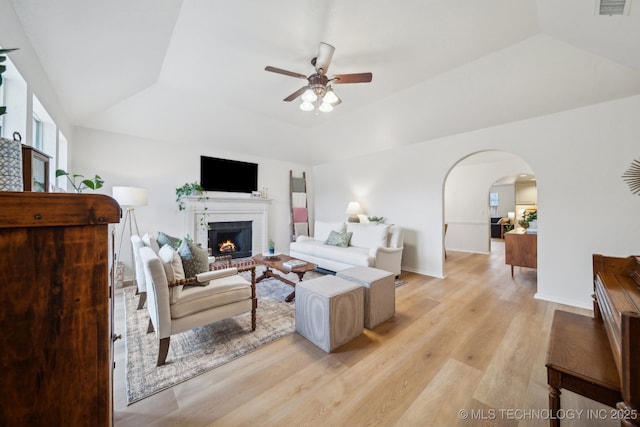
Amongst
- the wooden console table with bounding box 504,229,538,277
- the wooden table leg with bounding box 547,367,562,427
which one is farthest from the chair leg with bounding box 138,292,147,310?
the wooden console table with bounding box 504,229,538,277

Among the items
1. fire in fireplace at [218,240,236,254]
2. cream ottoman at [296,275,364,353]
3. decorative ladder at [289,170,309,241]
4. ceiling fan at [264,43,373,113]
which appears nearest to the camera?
cream ottoman at [296,275,364,353]

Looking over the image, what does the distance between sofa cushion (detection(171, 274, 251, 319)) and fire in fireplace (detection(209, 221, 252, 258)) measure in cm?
284

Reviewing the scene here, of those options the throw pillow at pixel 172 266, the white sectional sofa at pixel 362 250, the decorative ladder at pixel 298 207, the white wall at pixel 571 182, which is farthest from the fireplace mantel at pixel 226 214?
the white wall at pixel 571 182

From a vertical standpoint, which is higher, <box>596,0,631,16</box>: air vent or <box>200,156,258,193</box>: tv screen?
<box>596,0,631,16</box>: air vent

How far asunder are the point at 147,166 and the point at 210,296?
3323mm

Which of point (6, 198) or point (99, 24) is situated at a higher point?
point (99, 24)

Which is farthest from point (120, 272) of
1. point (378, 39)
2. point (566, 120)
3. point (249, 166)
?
point (566, 120)

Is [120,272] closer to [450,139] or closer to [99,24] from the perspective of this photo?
[99,24]

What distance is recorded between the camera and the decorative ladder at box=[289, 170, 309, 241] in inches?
239

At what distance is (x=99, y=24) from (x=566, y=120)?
484 cm

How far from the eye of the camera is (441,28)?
2.24m

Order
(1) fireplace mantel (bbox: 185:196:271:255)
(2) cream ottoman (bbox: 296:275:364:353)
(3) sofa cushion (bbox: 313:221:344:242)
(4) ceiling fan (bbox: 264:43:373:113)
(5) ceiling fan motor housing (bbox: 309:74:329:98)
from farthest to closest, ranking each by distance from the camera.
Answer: (3) sofa cushion (bbox: 313:221:344:242) → (1) fireplace mantel (bbox: 185:196:271:255) → (5) ceiling fan motor housing (bbox: 309:74:329:98) → (4) ceiling fan (bbox: 264:43:373:113) → (2) cream ottoman (bbox: 296:275:364:353)

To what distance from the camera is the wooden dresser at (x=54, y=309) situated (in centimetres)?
56

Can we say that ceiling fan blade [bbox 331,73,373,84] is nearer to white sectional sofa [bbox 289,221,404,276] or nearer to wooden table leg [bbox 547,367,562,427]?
white sectional sofa [bbox 289,221,404,276]
